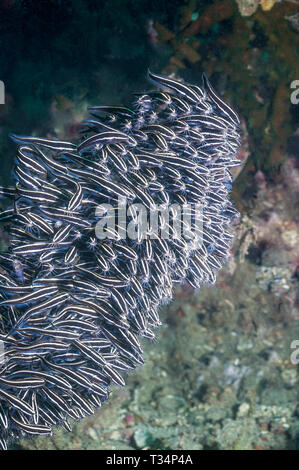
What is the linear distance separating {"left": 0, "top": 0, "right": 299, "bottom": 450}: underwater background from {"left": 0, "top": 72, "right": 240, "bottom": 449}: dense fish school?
8.48 ft

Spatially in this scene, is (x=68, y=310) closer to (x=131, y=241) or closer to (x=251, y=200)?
(x=131, y=241)

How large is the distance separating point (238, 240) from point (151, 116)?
159 inches

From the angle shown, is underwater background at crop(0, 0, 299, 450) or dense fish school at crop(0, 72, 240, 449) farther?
underwater background at crop(0, 0, 299, 450)

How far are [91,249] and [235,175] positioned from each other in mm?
4134

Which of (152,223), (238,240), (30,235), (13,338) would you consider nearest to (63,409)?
(13,338)

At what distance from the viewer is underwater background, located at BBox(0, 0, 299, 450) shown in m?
6.90

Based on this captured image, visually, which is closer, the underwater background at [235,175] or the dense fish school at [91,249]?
the dense fish school at [91,249]

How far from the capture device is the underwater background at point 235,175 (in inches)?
272

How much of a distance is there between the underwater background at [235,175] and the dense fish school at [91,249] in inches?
102

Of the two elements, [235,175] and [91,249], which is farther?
[235,175]

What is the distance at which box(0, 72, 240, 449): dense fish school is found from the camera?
14.2 ft

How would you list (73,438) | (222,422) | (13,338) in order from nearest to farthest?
(13,338) → (73,438) → (222,422)

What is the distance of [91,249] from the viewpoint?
4.49 metres

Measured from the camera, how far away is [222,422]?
714 cm
